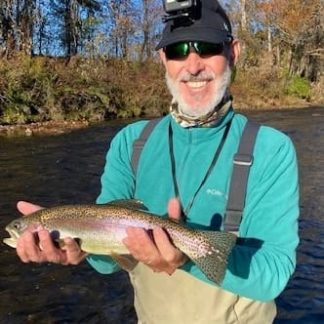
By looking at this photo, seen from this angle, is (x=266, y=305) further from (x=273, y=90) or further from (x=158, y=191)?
(x=273, y=90)

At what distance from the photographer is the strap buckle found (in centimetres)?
242

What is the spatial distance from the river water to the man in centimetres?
375

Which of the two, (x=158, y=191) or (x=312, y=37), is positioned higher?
(x=312, y=37)

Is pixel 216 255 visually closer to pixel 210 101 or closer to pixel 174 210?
pixel 174 210

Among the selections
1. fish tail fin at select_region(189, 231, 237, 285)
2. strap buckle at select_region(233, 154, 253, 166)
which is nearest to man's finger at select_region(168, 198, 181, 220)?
fish tail fin at select_region(189, 231, 237, 285)

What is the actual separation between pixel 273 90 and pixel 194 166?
121ft

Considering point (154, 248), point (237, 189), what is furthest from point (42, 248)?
point (237, 189)

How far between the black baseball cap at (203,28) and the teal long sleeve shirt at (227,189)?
37 cm

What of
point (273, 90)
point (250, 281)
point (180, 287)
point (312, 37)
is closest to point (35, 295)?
point (180, 287)

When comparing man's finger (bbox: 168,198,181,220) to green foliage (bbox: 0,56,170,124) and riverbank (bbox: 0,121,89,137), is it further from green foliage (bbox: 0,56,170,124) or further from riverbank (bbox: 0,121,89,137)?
green foliage (bbox: 0,56,170,124)

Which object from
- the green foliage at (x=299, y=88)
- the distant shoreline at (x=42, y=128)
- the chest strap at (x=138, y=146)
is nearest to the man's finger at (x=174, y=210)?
the chest strap at (x=138, y=146)

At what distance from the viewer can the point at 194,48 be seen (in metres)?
2.55

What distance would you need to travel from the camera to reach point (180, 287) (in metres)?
2.62

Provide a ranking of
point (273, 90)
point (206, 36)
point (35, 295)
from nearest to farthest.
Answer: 1. point (206, 36)
2. point (35, 295)
3. point (273, 90)
